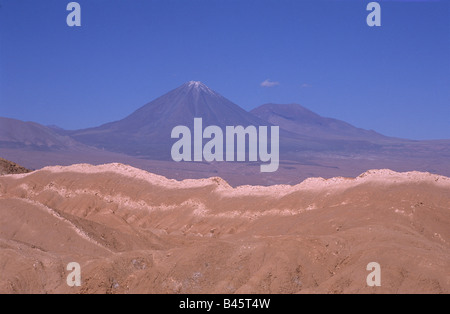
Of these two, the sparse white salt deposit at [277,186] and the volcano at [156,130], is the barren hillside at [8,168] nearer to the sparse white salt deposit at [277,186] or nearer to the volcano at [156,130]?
the sparse white salt deposit at [277,186]

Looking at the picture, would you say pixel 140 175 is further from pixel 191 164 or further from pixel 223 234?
pixel 191 164

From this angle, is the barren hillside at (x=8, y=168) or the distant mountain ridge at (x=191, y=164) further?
the distant mountain ridge at (x=191, y=164)

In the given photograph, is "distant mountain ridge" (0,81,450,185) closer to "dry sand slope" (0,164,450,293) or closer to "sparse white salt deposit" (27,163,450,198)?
"sparse white salt deposit" (27,163,450,198)

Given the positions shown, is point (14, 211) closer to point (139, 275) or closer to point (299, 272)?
point (139, 275)

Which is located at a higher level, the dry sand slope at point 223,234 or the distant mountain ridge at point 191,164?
the distant mountain ridge at point 191,164

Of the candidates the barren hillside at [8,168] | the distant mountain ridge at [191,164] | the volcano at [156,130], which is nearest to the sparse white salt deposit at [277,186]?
the barren hillside at [8,168]

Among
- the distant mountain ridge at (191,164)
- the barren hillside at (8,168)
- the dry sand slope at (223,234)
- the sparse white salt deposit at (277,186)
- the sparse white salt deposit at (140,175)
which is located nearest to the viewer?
the dry sand slope at (223,234)

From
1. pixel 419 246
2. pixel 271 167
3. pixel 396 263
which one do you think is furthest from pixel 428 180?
pixel 271 167

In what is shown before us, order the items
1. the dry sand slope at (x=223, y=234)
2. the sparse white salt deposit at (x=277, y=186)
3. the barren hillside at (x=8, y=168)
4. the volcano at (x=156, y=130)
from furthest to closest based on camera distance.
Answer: the volcano at (x=156, y=130) → the barren hillside at (x=8, y=168) → the sparse white salt deposit at (x=277, y=186) → the dry sand slope at (x=223, y=234)
